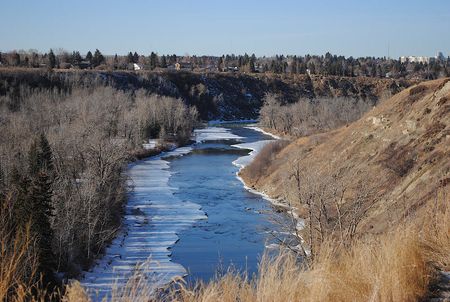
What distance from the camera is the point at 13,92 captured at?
82500mm

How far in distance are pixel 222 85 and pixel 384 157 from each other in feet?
385

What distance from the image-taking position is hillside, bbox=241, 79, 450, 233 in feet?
87.8

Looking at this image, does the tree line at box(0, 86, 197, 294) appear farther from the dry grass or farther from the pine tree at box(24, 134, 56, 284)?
the dry grass

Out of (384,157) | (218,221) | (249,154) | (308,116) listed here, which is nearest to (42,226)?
(218,221)

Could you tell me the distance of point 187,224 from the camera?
30.0 meters

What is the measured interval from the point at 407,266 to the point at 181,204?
3060cm

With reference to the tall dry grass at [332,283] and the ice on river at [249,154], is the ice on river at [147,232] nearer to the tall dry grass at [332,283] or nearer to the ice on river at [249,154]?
the ice on river at [249,154]

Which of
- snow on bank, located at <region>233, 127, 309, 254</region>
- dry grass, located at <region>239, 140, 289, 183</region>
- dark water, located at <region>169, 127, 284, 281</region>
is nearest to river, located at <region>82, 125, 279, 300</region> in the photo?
dark water, located at <region>169, 127, 284, 281</region>

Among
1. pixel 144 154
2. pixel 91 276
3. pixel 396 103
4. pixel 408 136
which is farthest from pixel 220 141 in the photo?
pixel 91 276

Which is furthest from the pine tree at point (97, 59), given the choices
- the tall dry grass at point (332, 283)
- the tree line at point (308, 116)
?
the tall dry grass at point (332, 283)

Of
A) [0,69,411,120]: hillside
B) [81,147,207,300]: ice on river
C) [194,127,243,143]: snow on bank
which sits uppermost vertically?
[0,69,411,120]: hillside

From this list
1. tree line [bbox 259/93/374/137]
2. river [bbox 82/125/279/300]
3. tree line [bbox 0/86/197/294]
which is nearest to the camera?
tree line [bbox 0/86/197/294]

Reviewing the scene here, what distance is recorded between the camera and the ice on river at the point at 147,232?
→ 67.9 ft

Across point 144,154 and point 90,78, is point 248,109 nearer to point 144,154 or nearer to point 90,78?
point 90,78
